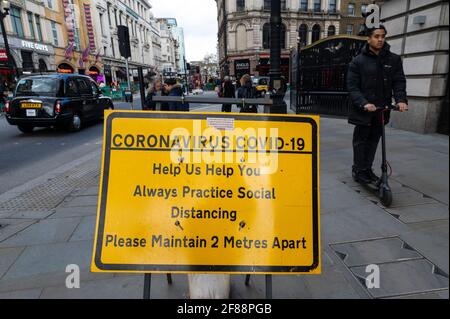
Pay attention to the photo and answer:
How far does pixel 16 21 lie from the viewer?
26.4m

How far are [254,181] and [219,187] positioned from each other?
0.21 m

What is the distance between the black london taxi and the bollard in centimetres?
862

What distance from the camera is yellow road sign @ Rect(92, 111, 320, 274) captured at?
1594 mm

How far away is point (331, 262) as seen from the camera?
89.8 inches

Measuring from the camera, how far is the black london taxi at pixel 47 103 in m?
8.39

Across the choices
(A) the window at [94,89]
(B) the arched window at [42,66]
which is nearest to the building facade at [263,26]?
(B) the arched window at [42,66]

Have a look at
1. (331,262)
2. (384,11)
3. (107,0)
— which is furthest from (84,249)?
(107,0)

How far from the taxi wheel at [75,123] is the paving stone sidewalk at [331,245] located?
5728 mm

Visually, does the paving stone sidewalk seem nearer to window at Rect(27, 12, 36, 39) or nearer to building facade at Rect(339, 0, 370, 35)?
window at Rect(27, 12, 36, 39)

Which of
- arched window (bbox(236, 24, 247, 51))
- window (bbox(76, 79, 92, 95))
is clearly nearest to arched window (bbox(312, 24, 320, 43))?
arched window (bbox(236, 24, 247, 51))

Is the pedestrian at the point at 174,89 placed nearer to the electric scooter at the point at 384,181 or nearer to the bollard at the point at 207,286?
→ the electric scooter at the point at 384,181

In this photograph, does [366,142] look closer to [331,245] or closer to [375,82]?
[375,82]

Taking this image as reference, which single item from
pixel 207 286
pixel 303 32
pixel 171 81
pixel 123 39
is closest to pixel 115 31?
pixel 303 32

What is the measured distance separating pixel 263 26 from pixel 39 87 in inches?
1469
